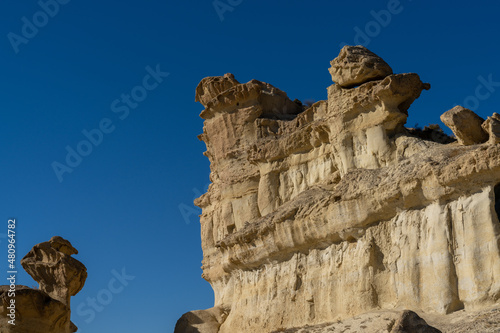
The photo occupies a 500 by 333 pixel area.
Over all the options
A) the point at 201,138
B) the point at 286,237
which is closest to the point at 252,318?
the point at 286,237

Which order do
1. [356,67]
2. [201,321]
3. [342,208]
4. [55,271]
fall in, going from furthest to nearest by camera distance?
[201,321] → [356,67] → [55,271] → [342,208]

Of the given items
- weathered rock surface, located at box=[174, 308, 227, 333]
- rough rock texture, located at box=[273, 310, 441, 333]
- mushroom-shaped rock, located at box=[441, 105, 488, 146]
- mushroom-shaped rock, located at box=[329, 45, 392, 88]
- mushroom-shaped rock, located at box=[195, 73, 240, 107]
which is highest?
mushroom-shaped rock, located at box=[195, 73, 240, 107]

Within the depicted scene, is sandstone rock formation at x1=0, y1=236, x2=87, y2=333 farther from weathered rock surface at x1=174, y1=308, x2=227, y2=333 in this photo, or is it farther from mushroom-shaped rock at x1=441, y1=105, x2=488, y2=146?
mushroom-shaped rock at x1=441, y1=105, x2=488, y2=146

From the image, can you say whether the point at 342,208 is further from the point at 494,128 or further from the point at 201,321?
the point at 201,321

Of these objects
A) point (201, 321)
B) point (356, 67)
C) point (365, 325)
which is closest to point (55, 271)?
point (201, 321)

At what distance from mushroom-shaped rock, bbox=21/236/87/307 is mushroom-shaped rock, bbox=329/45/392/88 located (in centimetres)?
1669

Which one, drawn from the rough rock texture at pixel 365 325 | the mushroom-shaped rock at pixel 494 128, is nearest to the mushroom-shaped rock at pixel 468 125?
the mushroom-shaped rock at pixel 494 128

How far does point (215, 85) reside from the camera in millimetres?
46406

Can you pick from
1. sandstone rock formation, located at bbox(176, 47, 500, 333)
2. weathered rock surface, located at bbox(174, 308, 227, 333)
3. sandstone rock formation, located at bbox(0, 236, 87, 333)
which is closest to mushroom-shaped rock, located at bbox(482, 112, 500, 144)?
sandstone rock formation, located at bbox(176, 47, 500, 333)

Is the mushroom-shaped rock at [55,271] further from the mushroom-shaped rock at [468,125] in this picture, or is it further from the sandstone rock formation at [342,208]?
the mushroom-shaped rock at [468,125]

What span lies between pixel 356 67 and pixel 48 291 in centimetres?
1923

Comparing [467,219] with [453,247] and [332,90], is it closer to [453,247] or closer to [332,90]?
[453,247]

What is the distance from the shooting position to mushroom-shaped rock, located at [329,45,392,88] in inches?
1389

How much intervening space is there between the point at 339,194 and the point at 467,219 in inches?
273
